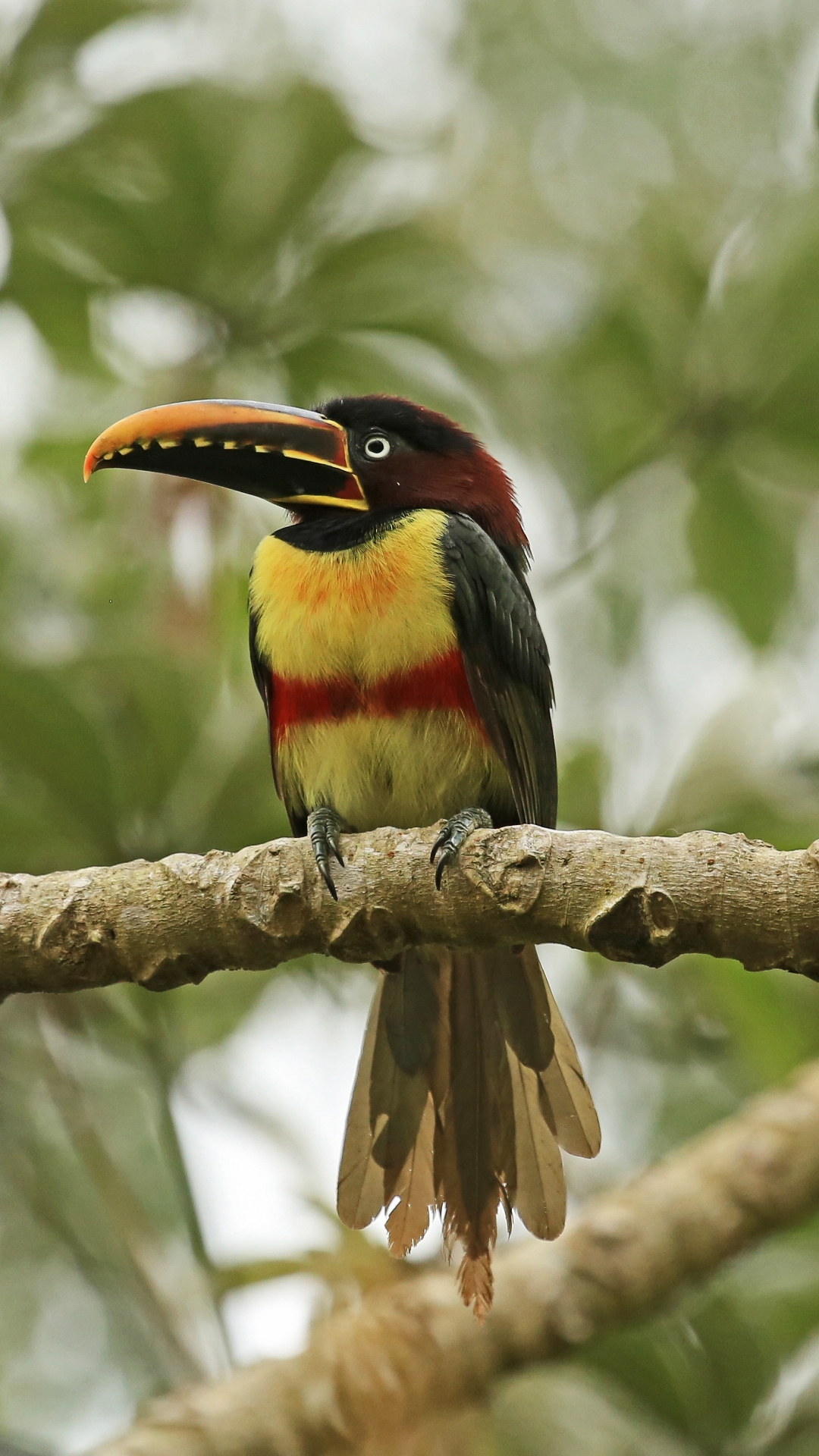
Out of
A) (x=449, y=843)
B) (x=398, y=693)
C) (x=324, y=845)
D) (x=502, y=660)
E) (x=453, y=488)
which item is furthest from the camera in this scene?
(x=453, y=488)

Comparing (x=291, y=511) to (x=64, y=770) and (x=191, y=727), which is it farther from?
(x=64, y=770)

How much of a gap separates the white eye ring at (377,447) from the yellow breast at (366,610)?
0.33 metres

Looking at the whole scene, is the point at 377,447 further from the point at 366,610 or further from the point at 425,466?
the point at 366,610

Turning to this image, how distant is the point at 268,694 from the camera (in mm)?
4188

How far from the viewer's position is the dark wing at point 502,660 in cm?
390

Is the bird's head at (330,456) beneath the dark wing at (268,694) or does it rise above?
above

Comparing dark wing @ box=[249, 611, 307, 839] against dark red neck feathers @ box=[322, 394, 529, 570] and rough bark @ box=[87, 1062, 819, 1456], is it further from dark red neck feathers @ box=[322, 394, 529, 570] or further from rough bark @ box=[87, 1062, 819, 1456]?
rough bark @ box=[87, 1062, 819, 1456]

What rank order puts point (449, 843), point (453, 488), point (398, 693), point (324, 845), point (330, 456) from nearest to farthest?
point (449, 843), point (324, 845), point (398, 693), point (330, 456), point (453, 488)

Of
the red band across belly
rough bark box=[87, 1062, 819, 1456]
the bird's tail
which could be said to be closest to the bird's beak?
the red band across belly

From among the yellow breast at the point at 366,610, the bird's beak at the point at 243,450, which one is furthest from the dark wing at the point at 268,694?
the bird's beak at the point at 243,450

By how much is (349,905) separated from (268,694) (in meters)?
1.22

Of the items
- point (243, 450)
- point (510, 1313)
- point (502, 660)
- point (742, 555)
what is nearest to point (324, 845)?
point (502, 660)

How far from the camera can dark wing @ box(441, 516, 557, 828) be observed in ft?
12.8

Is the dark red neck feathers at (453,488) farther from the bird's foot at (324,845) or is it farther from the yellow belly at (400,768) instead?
the bird's foot at (324,845)
